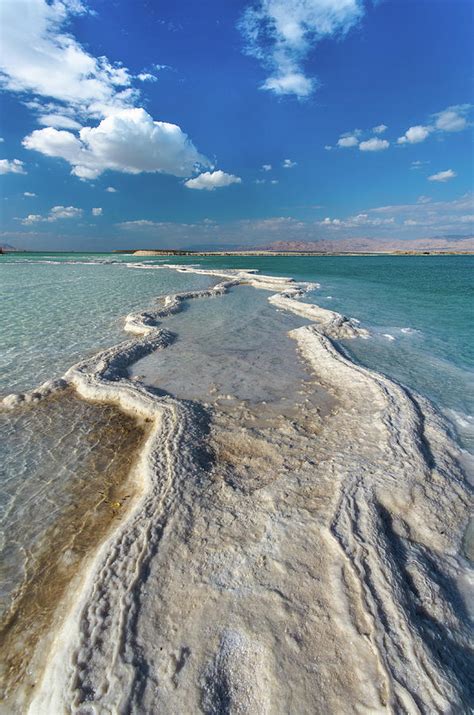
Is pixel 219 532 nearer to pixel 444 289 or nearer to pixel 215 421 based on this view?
pixel 215 421

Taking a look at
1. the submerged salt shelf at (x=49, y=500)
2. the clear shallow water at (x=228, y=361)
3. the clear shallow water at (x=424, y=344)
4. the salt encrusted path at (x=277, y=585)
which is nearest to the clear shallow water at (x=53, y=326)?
the submerged salt shelf at (x=49, y=500)

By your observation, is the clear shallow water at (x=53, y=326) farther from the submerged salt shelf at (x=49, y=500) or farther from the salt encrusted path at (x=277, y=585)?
the salt encrusted path at (x=277, y=585)

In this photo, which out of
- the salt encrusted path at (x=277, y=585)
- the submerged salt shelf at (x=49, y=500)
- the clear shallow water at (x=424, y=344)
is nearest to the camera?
the salt encrusted path at (x=277, y=585)

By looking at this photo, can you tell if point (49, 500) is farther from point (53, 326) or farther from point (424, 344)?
point (424, 344)

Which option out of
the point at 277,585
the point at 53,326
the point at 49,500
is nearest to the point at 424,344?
the point at 277,585

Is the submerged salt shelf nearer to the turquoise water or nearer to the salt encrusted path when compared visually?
the salt encrusted path

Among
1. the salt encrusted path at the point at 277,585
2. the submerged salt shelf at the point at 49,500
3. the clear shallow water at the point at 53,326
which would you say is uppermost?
the salt encrusted path at the point at 277,585

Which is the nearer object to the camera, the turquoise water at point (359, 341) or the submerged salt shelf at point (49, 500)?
the submerged salt shelf at point (49, 500)

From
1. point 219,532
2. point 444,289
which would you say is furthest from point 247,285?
point 219,532
